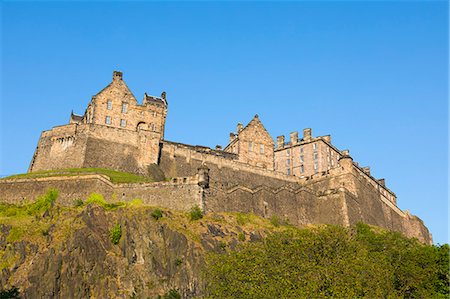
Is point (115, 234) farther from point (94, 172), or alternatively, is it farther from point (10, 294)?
point (94, 172)

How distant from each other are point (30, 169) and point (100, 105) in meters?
12.2

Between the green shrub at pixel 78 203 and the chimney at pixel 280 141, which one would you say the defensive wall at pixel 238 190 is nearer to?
the green shrub at pixel 78 203

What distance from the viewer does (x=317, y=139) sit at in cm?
9238

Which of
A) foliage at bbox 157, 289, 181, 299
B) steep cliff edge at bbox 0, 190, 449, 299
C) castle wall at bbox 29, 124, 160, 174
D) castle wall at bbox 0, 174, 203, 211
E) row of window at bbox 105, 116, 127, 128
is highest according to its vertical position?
row of window at bbox 105, 116, 127, 128

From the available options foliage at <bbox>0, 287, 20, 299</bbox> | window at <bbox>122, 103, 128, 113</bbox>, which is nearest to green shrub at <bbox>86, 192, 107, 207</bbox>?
foliage at <bbox>0, 287, 20, 299</bbox>

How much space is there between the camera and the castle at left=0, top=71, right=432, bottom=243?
64875 mm

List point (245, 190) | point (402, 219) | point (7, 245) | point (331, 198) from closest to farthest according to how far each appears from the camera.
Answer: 1. point (7, 245)
2. point (245, 190)
3. point (331, 198)
4. point (402, 219)

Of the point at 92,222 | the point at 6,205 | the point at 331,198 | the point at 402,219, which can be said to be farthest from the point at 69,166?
the point at 402,219

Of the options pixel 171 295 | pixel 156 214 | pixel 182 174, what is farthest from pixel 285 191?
pixel 171 295

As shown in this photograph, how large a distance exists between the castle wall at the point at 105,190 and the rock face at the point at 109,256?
4.60 meters

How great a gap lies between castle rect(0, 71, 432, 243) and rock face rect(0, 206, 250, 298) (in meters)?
5.99

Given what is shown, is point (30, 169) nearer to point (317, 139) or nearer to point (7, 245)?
point (7, 245)

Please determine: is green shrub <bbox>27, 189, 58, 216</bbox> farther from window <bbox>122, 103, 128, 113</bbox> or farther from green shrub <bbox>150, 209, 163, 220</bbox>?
window <bbox>122, 103, 128, 113</bbox>

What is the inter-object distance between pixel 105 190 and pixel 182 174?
502 inches
